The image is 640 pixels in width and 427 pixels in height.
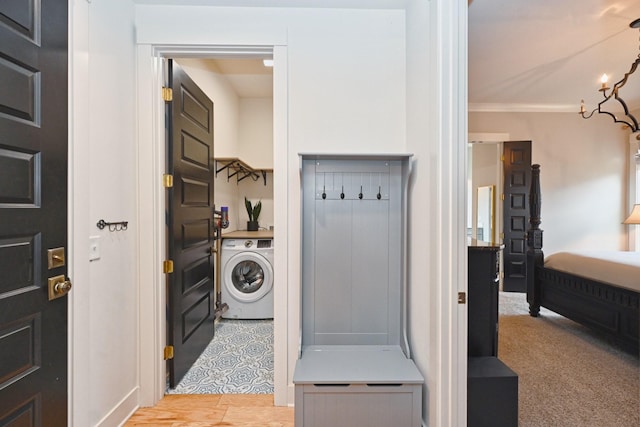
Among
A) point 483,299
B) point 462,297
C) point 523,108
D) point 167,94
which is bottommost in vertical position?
point 483,299

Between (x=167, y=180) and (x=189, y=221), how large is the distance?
0.39 metres

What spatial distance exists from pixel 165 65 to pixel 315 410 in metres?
2.27

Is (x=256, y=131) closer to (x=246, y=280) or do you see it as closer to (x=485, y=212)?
(x=246, y=280)

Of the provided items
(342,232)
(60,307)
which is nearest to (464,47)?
(342,232)

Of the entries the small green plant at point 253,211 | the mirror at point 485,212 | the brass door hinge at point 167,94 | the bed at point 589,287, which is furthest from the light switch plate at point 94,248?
the mirror at point 485,212

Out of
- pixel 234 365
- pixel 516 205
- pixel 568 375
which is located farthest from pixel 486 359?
pixel 516 205

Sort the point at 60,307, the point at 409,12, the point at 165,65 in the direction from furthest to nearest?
the point at 165,65
the point at 409,12
the point at 60,307

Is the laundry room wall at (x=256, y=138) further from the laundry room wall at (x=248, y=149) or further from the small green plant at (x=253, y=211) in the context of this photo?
the small green plant at (x=253, y=211)

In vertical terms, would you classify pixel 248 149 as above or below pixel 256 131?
below

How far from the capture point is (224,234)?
11.0 ft

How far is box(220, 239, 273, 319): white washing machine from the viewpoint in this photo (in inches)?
126

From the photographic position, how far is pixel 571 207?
435 centimetres

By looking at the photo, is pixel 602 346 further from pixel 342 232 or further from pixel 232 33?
pixel 232 33

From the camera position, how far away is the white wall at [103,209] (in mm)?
1422
